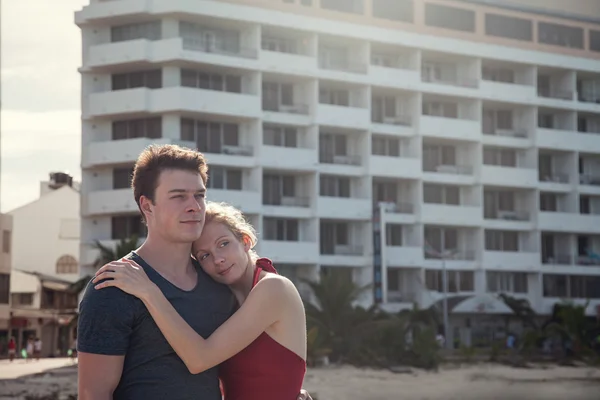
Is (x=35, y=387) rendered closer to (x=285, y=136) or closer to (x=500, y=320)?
(x=285, y=136)

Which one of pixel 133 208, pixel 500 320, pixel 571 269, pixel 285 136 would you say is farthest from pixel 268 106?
pixel 571 269

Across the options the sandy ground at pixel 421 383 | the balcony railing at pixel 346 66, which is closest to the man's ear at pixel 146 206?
the sandy ground at pixel 421 383

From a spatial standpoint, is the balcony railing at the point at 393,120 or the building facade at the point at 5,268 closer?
the building facade at the point at 5,268

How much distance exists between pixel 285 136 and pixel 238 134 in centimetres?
297

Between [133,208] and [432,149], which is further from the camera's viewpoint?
[432,149]

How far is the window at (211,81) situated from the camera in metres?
57.1

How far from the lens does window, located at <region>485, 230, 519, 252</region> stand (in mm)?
65812

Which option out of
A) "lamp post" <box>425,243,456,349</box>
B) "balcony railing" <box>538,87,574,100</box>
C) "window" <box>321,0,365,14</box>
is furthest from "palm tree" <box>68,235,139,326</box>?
"balcony railing" <box>538,87,574,100</box>

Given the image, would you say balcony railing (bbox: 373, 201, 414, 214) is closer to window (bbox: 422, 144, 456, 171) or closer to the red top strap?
window (bbox: 422, 144, 456, 171)

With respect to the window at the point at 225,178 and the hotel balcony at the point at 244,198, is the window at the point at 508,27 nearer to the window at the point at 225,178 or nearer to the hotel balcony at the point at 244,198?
the window at the point at 225,178

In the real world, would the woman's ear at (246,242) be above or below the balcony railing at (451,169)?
below

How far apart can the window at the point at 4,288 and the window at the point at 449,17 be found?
28.2 m

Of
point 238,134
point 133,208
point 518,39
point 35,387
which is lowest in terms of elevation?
point 35,387

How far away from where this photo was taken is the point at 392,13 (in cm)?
6388
